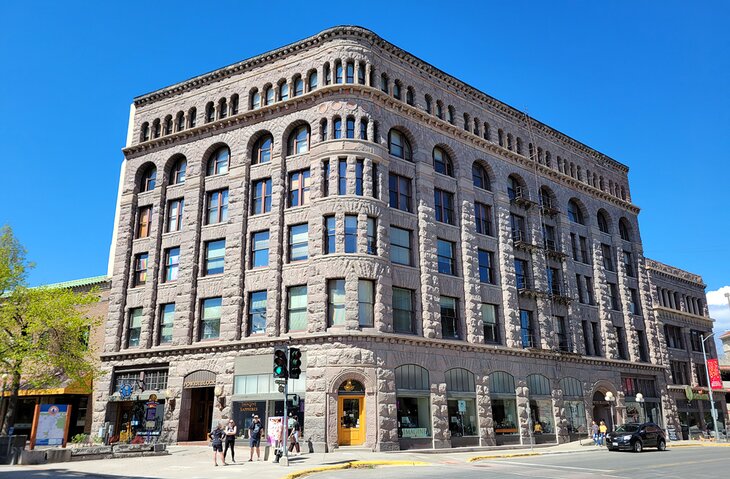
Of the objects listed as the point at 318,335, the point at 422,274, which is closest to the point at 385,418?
the point at 318,335

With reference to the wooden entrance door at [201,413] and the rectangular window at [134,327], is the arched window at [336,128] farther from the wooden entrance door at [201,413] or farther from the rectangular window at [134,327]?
the rectangular window at [134,327]

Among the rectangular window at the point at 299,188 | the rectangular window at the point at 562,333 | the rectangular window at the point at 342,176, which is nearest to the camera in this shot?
the rectangular window at the point at 342,176

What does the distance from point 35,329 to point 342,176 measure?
1998cm

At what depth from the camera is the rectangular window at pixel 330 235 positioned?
3291cm

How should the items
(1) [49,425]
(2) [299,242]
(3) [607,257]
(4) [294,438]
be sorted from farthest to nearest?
→ (3) [607,257]
(2) [299,242]
(4) [294,438]
(1) [49,425]

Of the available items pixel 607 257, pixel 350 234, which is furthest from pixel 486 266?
pixel 607 257

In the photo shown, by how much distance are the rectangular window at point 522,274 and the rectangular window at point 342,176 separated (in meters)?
15.5

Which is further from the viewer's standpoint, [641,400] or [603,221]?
[603,221]

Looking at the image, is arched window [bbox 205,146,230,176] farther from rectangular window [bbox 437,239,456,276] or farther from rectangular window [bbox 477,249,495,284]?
rectangular window [bbox 477,249,495,284]

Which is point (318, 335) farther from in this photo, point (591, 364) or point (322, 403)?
point (591, 364)

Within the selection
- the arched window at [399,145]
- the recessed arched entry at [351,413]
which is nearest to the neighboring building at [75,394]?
the recessed arched entry at [351,413]

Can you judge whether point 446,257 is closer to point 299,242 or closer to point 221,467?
point 299,242

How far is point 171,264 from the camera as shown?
128 ft

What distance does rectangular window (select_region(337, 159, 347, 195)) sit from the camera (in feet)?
111
